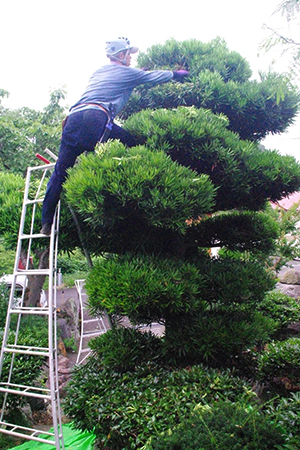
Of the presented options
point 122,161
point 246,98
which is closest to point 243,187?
point 246,98

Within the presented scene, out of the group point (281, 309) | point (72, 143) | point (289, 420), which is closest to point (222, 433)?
point (289, 420)

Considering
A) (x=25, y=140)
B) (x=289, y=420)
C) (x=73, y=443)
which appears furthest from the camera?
(x=25, y=140)

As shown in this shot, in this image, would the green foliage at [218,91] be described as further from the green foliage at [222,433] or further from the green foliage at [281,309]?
the green foliage at [281,309]

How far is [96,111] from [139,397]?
85.1 inches

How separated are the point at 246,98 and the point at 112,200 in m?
1.80

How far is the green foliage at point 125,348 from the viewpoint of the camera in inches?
114

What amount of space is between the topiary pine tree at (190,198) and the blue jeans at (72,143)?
0.64 feet

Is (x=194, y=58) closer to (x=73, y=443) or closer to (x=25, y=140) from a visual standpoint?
(x=73, y=443)

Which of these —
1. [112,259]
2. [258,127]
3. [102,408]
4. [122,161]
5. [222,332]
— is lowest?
[102,408]

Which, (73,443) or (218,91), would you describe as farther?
(218,91)

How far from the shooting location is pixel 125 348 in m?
2.94

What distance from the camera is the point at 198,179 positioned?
99.0 inches

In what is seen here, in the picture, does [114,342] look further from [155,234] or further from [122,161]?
[122,161]

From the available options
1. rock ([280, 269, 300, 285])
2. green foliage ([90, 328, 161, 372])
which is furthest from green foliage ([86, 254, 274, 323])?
rock ([280, 269, 300, 285])
